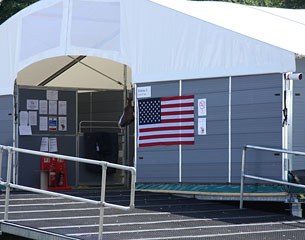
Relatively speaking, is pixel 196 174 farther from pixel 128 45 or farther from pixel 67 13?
pixel 67 13

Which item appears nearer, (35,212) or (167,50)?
(35,212)

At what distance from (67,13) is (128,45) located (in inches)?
58.6

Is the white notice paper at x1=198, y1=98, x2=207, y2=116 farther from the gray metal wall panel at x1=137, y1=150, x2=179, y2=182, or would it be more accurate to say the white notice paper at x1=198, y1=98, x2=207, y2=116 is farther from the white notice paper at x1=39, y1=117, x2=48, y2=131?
the white notice paper at x1=39, y1=117, x2=48, y2=131

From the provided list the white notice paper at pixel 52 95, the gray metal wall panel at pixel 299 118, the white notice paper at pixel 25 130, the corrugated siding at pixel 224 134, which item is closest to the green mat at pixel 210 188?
the corrugated siding at pixel 224 134

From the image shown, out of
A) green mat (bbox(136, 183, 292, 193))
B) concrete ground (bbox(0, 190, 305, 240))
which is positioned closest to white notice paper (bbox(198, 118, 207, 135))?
green mat (bbox(136, 183, 292, 193))

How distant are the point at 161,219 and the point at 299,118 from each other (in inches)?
116

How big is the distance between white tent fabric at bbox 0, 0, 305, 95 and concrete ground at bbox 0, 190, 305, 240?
223 centimetres

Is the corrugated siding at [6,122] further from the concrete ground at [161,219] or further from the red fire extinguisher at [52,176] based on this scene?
the concrete ground at [161,219]

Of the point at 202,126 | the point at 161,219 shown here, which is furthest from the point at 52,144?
the point at 161,219

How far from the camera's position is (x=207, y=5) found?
14680 millimetres

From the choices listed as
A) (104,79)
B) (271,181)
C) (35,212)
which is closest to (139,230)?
(35,212)

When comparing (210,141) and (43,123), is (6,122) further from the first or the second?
(210,141)

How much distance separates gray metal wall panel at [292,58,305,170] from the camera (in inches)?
474

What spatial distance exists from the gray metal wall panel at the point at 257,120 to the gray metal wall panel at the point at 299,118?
13.4 inches
